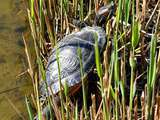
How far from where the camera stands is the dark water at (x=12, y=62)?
7.43ft

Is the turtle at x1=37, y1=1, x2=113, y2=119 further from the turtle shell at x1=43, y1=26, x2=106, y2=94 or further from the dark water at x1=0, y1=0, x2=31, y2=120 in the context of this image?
the dark water at x1=0, y1=0, x2=31, y2=120

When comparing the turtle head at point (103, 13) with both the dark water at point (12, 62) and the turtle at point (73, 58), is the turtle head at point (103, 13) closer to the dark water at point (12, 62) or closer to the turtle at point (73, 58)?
the turtle at point (73, 58)

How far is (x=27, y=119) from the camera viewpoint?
219 centimetres

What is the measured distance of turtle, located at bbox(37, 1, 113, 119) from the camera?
7.20 ft

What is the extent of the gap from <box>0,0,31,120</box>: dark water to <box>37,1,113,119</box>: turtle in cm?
20

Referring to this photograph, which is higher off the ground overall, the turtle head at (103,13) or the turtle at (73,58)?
the turtle head at (103,13)

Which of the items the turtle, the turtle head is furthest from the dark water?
the turtle head

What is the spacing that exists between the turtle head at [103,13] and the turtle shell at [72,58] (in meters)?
0.07

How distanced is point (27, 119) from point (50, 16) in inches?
27.6

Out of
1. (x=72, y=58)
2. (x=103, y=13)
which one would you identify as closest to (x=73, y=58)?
(x=72, y=58)

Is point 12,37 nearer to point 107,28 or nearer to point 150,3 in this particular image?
point 107,28

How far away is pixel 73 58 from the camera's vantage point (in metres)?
2.27

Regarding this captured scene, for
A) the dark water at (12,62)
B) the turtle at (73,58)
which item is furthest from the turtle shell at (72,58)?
the dark water at (12,62)

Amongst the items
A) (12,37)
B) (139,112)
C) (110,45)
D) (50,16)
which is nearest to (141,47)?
(110,45)
